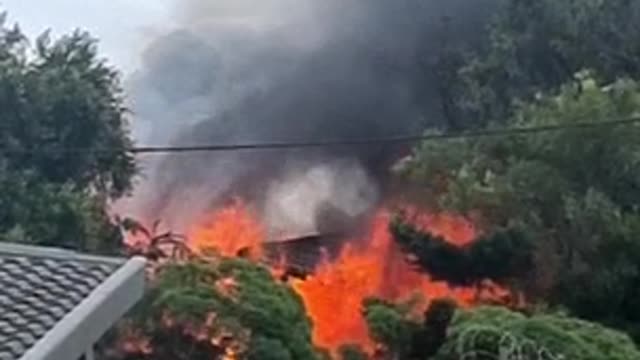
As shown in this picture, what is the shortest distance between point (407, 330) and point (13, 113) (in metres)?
7.60

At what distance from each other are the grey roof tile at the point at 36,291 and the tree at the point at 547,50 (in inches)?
881

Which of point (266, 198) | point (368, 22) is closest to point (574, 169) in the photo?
point (266, 198)

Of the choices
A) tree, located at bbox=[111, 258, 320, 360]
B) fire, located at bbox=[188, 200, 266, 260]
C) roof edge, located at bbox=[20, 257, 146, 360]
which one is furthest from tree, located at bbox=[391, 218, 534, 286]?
roof edge, located at bbox=[20, 257, 146, 360]

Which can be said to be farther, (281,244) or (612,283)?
(281,244)

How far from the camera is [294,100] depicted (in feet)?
115

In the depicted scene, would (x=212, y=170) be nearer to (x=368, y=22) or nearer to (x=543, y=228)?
(x=368, y=22)

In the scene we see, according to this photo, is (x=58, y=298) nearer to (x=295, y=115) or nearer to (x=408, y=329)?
(x=408, y=329)

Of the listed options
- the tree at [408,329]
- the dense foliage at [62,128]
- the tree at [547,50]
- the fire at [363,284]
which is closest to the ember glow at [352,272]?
the fire at [363,284]

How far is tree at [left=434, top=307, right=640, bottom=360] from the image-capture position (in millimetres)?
14898

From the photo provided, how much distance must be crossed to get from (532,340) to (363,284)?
10427 millimetres

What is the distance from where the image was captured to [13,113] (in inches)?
929

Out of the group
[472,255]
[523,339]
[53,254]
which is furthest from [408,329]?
[53,254]

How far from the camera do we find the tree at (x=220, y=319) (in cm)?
1600

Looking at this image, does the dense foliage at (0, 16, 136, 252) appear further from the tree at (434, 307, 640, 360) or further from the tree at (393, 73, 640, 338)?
the tree at (434, 307, 640, 360)
